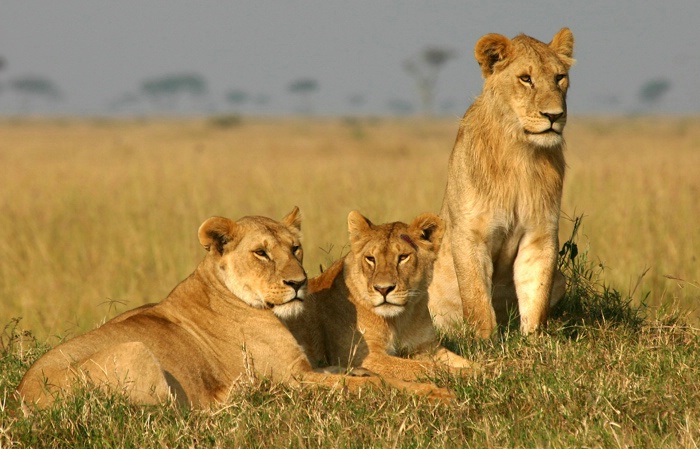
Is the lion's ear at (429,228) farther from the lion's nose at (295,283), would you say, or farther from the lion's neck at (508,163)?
the lion's nose at (295,283)

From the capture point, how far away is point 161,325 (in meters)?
4.17

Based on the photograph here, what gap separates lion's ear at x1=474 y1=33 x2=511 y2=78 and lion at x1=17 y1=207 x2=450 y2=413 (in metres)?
1.34

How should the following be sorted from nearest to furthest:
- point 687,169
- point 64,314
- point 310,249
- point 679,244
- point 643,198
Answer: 1. point 64,314
2. point 679,244
3. point 310,249
4. point 643,198
5. point 687,169

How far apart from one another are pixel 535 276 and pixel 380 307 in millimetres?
1038

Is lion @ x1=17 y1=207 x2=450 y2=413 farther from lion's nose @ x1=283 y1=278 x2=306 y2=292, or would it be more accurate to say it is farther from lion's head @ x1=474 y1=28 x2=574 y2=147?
lion's head @ x1=474 y1=28 x2=574 y2=147

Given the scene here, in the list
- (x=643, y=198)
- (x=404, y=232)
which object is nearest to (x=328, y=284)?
(x=404, y=232)

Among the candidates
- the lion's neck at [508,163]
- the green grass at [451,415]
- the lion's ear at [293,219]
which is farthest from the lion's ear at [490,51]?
the green grass at [451,415]

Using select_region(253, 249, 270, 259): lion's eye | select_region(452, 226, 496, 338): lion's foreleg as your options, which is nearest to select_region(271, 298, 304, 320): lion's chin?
select_region(253, 249, 270, 259): lion's eye

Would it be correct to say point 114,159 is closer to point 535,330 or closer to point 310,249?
point 310,249

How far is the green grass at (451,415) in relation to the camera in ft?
11.1

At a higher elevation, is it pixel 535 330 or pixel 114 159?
pixel 535 330

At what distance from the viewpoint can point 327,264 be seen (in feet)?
25.1

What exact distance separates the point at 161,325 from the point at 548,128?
6.76 ft

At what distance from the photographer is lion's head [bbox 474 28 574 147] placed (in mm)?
4855
